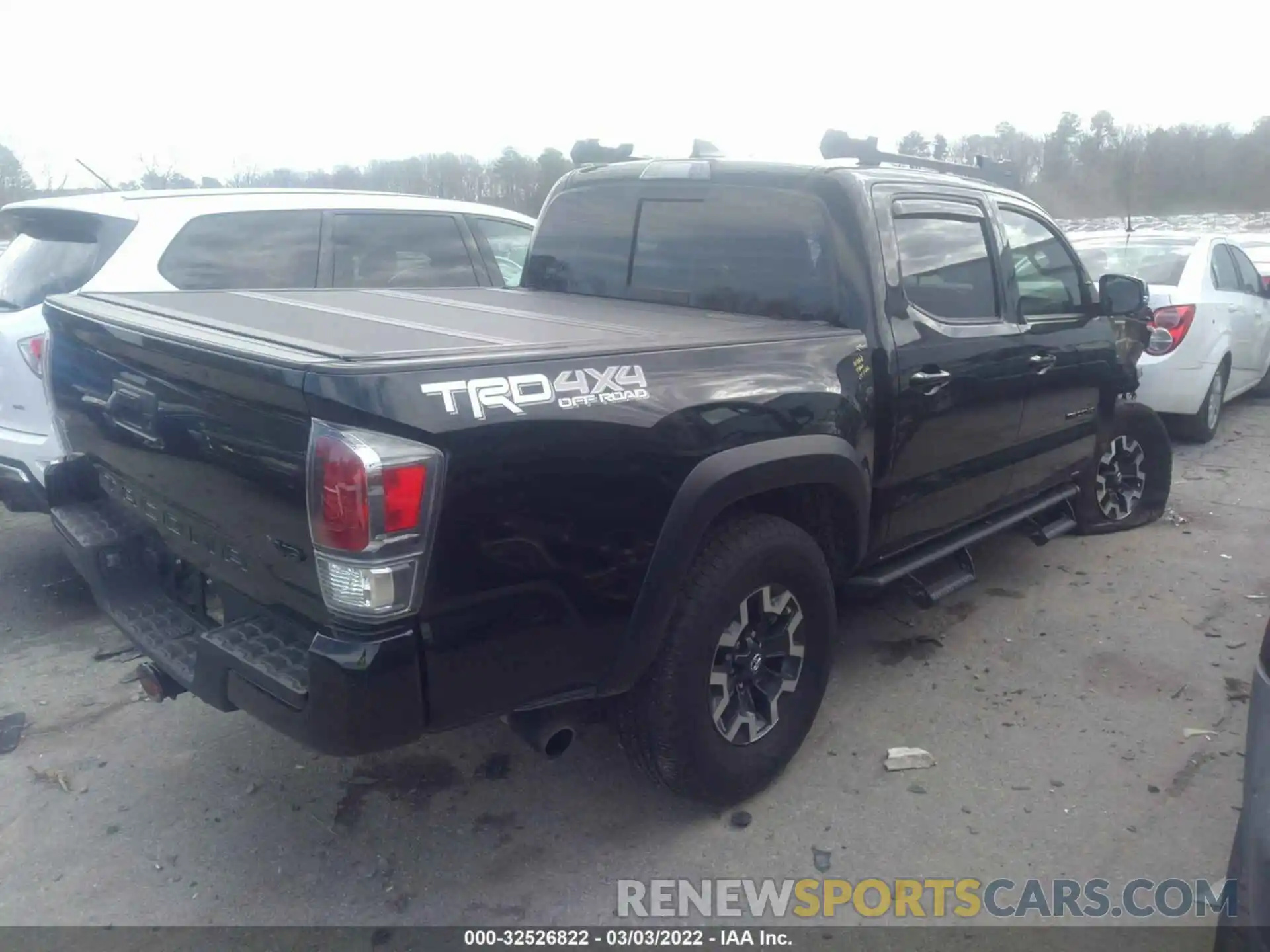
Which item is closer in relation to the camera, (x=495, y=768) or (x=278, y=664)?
(x=278, y=664)

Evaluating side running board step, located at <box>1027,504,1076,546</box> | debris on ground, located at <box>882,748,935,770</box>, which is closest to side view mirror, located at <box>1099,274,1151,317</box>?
side running board step, located at <box>1027,504,1076,546</box>

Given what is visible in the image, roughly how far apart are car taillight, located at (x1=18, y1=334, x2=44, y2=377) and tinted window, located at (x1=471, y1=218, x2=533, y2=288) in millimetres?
2652

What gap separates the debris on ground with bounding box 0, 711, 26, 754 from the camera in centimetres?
354

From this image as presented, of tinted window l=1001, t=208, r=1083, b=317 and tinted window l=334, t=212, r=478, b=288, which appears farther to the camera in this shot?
tinted window l=334, t=212, r=478, b=288

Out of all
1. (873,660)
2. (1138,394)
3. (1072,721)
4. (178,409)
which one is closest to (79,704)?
(178,409)

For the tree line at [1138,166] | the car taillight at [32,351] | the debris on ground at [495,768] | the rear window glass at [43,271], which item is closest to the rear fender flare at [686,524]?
the debris on ground at [495,768]

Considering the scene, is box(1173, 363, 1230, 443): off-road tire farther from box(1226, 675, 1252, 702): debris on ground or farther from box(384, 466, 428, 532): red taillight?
box(384, 466, 428, 532): red taillight

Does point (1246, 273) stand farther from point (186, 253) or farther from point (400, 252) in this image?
point (186, 253)

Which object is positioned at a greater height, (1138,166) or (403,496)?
(1138,166)

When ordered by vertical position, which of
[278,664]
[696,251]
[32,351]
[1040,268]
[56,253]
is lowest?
[278,664]

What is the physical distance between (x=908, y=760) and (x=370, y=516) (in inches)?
86.8

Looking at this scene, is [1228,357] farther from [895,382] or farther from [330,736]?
[330,736]

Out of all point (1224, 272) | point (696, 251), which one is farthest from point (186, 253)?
point (1224, 272)

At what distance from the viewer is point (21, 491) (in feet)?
14.6
